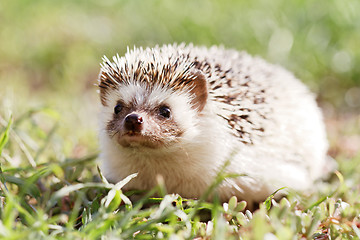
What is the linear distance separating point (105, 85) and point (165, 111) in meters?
0.49

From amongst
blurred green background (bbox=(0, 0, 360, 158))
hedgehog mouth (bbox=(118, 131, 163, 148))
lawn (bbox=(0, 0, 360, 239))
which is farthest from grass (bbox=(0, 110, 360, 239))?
blurred green background (bbox=(0, 0, 360, 158))

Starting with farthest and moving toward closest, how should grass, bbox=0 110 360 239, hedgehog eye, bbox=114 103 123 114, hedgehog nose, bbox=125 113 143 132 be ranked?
hedgehog eye, bbox=114 103 123 114 → hedgehog nose, bbox=125 113 143 132 → grass, bbox=0 110 360 239

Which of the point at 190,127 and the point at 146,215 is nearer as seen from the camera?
the point at 146,215

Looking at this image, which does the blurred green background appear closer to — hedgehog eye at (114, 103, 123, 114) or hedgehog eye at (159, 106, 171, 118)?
hedgehog eye at (114, 103, 123, 114)

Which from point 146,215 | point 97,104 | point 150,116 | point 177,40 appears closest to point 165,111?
point 150,116

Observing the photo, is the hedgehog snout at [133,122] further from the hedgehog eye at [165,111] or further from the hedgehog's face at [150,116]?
the hedgehog eye at [165,111]

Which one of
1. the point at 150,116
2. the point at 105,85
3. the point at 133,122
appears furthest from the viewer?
the point at 105,85

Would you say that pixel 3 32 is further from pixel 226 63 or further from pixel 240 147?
pixel 240 147

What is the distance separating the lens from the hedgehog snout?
2.67 metres

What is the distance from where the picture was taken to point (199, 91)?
9.77 ft

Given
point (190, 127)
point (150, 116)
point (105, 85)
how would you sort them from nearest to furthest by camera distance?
point (150, 116) < point (190, 127) < point (105, 85)

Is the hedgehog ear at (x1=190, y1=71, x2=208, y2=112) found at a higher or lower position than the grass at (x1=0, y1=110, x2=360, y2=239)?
higher

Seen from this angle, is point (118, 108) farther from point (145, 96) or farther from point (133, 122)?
point (133, 122)

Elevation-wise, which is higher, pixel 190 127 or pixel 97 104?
pixel 190 127
